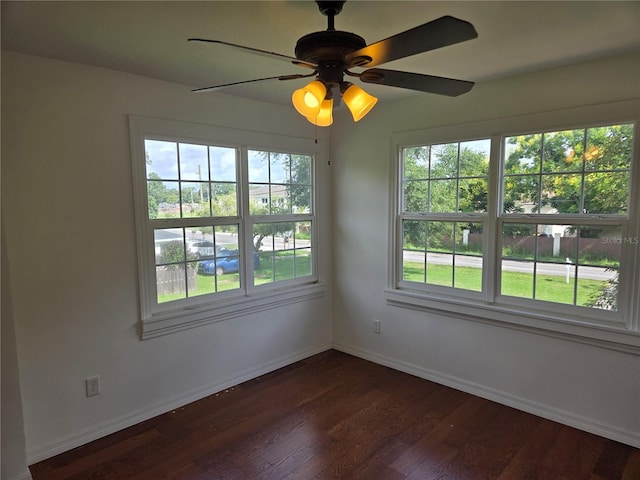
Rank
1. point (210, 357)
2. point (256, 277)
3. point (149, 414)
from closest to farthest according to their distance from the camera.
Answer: point (149, 414), point (210, 357), point (256, 277)

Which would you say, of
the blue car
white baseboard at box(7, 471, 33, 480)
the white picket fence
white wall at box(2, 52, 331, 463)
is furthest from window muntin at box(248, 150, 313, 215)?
white baseboard at box(7, 471, 33, 480)

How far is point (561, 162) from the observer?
256 cm

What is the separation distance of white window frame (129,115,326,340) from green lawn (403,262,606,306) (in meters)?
1.06

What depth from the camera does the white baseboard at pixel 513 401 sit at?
2.43m

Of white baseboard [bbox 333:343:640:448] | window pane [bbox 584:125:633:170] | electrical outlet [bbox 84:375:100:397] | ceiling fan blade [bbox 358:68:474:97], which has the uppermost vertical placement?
ceiling fan blade [bbox 358:68:474:97]

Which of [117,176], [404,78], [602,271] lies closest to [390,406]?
[602,271]

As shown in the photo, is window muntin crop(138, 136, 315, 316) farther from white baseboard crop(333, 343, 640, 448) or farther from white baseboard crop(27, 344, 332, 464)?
white baseboard crop(333, 343, 640, 448)

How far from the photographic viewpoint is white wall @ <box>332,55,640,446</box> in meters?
2.42

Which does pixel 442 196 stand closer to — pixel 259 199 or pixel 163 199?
pixel 259 199

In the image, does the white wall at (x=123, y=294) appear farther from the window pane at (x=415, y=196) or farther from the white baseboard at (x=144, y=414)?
the window pane at (x=415, y=196)

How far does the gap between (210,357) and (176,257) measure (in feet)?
2.76

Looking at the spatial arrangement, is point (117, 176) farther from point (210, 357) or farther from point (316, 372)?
point (316, 372)

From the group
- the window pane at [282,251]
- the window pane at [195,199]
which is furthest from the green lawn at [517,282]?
the window pane at [195,199]

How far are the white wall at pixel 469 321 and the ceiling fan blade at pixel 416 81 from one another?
4.05 ft
